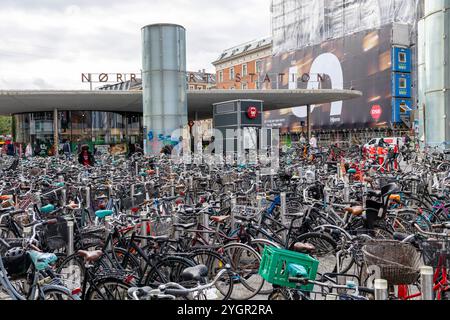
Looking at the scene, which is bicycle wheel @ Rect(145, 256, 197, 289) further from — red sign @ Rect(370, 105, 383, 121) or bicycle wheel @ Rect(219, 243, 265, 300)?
red sign @ Rect(370, 105, 383, 121)

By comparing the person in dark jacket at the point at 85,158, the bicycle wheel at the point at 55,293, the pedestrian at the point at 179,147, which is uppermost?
the pedestrian at the point at 179,147

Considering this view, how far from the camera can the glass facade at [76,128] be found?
2938cm

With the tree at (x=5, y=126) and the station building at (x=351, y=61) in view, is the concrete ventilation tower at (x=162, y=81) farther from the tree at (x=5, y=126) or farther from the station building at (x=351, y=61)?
the tree at (x=5, y=126)

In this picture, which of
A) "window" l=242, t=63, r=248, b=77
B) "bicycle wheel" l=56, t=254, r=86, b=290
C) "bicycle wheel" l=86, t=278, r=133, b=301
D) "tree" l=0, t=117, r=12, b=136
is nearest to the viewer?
"bicycle wheel" l=86, t=278, r=133, b=301

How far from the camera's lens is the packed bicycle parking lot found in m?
3.40

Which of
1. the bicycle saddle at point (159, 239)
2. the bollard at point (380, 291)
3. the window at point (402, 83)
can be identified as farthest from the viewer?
the window at point (402, 83)

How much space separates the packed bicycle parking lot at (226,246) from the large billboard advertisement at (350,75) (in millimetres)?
25384

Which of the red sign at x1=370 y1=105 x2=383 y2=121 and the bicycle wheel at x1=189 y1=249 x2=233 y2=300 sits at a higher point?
the red sign at x1=370 y1=105 x2=383 y2=121

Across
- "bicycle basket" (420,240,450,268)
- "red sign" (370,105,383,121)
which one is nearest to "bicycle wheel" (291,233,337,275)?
"bicycle basket" (420,240,450,268)

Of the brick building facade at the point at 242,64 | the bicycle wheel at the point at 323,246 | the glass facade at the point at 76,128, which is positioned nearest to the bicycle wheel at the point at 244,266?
the bicycle wheel at the point at 323,246

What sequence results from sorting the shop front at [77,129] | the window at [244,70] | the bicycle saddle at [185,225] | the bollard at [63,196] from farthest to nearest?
the window at [244,70] < the shop front at [77,129] < the bollard at [63,196] < the bicycle saddle at [185,225]

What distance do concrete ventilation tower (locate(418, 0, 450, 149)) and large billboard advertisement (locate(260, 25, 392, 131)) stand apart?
1291 centimetres
